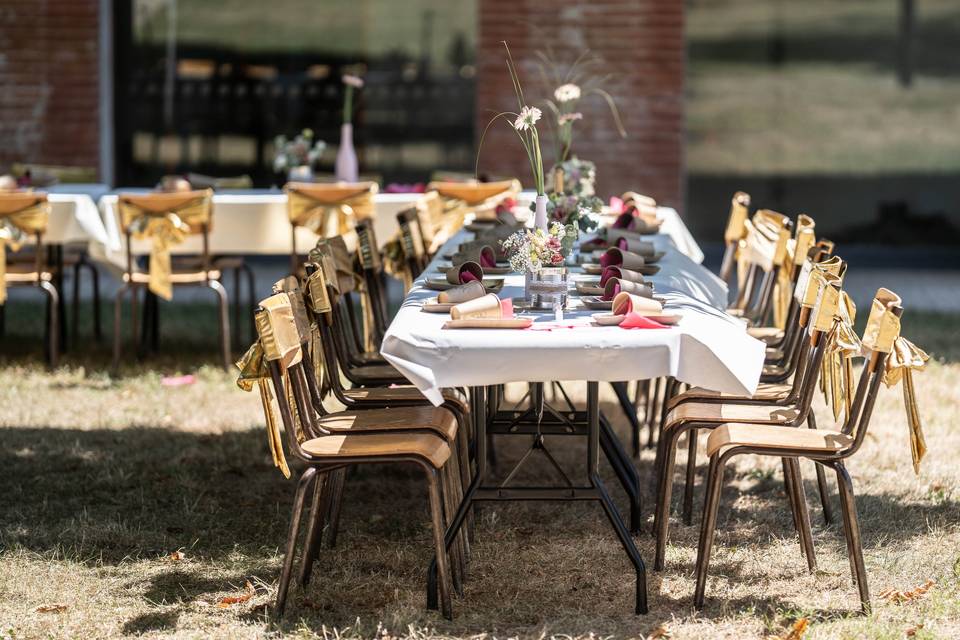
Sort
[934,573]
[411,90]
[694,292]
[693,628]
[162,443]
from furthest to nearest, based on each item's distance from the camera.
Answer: [411,90] < [162,443] < [694,292] < [934,573] < [693,628]

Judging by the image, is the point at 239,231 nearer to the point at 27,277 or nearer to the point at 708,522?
the point at 27,277

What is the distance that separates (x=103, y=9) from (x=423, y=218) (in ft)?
18.6

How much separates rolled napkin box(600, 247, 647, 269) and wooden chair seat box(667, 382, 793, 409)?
632mm

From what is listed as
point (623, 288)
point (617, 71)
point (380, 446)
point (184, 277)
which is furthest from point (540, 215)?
point (617, 71)

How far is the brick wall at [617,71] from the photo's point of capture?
36.6 feet

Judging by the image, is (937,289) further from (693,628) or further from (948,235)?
(693,628)

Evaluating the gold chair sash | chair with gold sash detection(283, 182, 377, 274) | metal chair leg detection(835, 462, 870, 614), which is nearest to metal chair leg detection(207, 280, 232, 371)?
chair with gold sash detection(283, 182, 377, 274)

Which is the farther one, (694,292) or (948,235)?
(948,235)

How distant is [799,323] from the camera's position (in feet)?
18.0

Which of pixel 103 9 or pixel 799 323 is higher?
→ pixel 103 9

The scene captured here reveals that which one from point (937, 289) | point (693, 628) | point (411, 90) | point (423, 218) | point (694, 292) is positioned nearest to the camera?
point (693, 628)

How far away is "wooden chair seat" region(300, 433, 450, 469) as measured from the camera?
4362 mm

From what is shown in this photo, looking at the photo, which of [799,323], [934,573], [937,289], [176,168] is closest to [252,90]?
[176,168]

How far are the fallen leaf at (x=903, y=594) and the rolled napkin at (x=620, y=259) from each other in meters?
1.63
